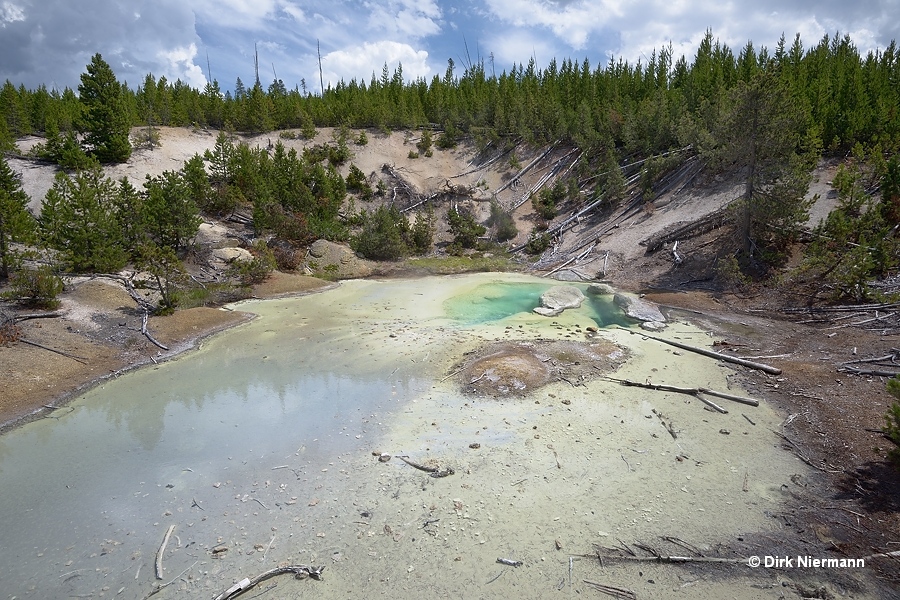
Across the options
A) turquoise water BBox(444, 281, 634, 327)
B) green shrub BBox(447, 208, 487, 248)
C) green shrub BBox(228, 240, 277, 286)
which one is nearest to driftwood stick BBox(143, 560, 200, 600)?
turquoise water BBox(444, 281, 634, 327)

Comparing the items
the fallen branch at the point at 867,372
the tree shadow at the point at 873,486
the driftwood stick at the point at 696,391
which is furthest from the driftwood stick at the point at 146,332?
the fallen branch at the point at 867,372

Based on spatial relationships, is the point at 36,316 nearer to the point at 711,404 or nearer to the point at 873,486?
the point at 711,404

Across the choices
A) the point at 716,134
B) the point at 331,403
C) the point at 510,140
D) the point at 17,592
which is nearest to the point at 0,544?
the point at 17,592

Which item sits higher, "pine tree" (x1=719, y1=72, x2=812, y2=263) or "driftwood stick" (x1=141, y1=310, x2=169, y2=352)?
"pine tree" (x1=719, y1=72, x2=812, y2=263)

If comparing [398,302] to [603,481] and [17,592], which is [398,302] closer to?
[603,481]

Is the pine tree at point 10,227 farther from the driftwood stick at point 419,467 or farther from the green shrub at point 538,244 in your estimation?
the green shrub at point 538,244
